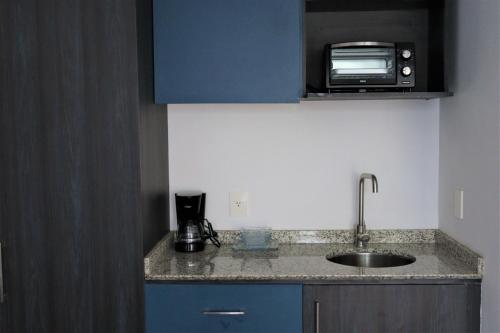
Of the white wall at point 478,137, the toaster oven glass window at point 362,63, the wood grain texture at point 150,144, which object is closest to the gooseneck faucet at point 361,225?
the white wall at point 478,137

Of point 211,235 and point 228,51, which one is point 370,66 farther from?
point 211,235

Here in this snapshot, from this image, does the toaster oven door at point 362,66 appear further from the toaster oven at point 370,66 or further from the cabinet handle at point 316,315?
the cabinet handle at point 316,315

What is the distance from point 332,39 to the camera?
8.43 ft

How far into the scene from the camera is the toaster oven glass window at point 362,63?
2307 mm

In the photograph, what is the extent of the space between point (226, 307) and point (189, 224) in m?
0.50

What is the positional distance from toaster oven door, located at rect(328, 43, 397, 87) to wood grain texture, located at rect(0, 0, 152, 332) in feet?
2.67

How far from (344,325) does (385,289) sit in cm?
20

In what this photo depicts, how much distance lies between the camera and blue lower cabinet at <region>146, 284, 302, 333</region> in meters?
2.09

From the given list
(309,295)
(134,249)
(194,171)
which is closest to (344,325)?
(309,295)

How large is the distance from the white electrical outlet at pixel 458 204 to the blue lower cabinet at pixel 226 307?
73cm

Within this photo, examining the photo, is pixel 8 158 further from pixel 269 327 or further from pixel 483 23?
pixel 483 23

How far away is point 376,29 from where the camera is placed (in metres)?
2.55

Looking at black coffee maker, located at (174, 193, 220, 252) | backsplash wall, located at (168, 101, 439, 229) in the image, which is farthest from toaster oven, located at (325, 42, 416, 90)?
black coffee maker, located at (174, 193, 220, 252)

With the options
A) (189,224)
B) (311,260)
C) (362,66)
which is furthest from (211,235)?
(362,66)
